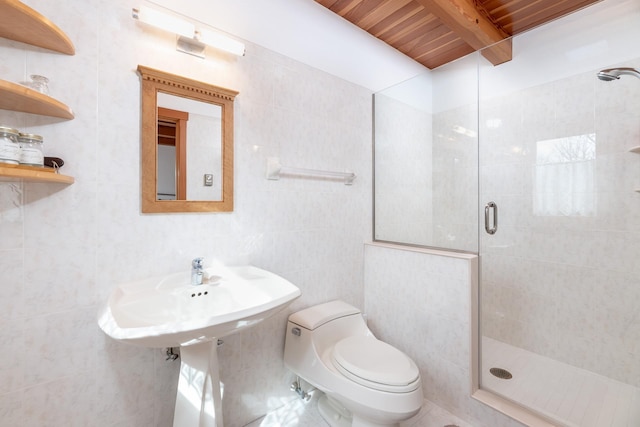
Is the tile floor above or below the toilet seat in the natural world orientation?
below

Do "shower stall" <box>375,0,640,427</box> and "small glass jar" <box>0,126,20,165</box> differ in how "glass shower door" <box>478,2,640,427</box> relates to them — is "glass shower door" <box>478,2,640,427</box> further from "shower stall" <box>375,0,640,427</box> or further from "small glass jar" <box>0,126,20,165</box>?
"small glass jar" <box>0,126,20,165</box>

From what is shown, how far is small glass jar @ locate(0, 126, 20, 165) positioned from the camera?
2.52 feet

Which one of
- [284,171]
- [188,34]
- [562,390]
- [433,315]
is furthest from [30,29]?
[562,390]

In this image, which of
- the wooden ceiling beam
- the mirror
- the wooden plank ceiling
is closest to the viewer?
the mirror

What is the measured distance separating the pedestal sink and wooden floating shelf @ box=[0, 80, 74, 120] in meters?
0.65

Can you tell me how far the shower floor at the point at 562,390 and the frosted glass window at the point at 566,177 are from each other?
94 centimetres

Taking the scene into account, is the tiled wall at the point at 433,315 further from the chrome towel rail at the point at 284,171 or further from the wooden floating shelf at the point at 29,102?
the wooden floating shelf at the point at 29,102

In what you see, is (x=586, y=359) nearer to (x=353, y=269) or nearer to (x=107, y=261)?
(x=353, y=269)

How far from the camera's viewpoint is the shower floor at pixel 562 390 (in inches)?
54.1

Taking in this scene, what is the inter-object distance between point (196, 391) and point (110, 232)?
27.2 inches

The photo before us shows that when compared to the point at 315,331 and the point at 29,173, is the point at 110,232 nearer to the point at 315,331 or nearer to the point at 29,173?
the point at 29,173

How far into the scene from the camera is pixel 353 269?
1970 millimetres

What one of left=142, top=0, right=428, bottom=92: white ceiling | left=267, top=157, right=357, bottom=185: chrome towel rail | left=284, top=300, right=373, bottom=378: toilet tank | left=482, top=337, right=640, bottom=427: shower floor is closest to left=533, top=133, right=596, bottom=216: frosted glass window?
left=482, top=337, right=640, bottom=427: shower floor

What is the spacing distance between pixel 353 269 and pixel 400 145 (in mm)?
1011
